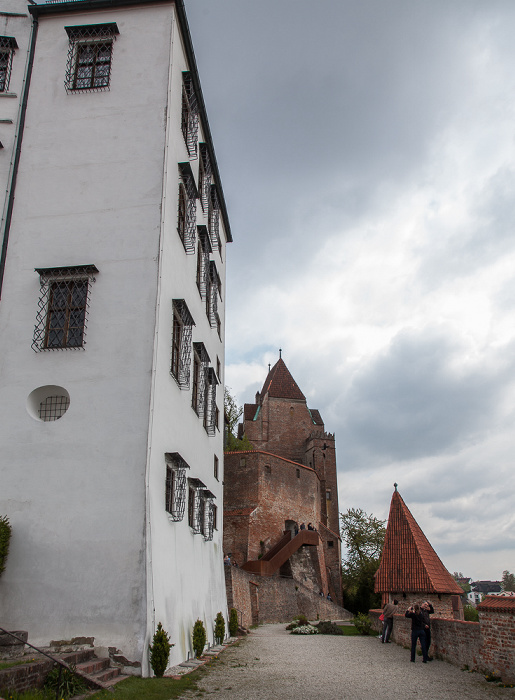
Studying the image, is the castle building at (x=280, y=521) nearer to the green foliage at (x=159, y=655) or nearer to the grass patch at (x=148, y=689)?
the green foliage at (x=159, y=655)

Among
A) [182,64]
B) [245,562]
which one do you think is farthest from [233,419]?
[182,64]

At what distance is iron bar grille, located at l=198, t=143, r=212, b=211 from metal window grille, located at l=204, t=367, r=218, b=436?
5.27m

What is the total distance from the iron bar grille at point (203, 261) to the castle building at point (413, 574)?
10149 millimetres

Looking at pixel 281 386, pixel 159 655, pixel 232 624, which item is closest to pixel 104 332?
pixel 159 655

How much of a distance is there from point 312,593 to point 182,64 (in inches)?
1179

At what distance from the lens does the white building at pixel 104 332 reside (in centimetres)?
1049

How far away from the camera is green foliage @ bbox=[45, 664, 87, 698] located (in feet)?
23.9

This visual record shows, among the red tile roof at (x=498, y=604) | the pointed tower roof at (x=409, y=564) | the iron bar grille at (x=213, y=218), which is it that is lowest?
the red tile roof at (x=498, y=604)

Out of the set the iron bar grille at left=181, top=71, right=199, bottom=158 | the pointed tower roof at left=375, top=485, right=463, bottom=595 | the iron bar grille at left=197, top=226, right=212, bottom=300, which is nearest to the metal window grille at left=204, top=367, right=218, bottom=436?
the iron bar grille at left=197, top=226, right=212, bottom=300

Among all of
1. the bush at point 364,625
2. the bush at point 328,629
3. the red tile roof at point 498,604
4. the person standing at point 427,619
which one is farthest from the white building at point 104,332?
the bush at point 328,629

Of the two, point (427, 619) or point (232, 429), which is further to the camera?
point (232, 429)

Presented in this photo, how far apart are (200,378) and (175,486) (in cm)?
441

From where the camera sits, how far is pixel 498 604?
1020 cm

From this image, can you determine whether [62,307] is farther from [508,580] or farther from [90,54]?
[508,580]
